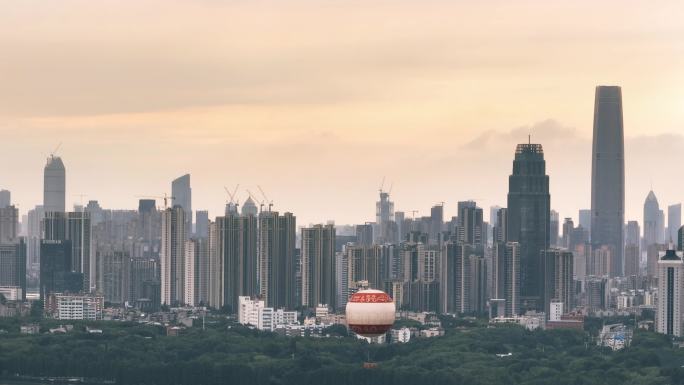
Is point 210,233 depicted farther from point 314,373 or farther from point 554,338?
point 314,373

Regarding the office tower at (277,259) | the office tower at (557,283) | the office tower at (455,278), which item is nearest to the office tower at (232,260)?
the office tower at (277,259)

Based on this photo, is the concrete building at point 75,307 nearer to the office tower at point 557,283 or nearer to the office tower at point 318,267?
the office tower at point 318,267

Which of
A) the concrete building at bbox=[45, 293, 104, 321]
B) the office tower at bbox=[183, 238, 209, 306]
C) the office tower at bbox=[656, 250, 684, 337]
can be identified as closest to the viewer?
the office tower at bbox=[656, 250, 684, 337]

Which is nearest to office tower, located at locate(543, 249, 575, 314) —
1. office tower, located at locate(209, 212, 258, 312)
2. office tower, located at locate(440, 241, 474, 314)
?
office tower, located at locate(440, 241, 474, 314)

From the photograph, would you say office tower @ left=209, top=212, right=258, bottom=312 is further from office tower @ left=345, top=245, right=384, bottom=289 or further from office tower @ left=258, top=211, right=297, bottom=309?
office tower @ left=345, top=245, right=384, bottom=289

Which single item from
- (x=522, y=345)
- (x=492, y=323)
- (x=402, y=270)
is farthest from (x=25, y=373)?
(x=402, y=270)

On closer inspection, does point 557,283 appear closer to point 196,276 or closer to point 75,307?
point 196,276
